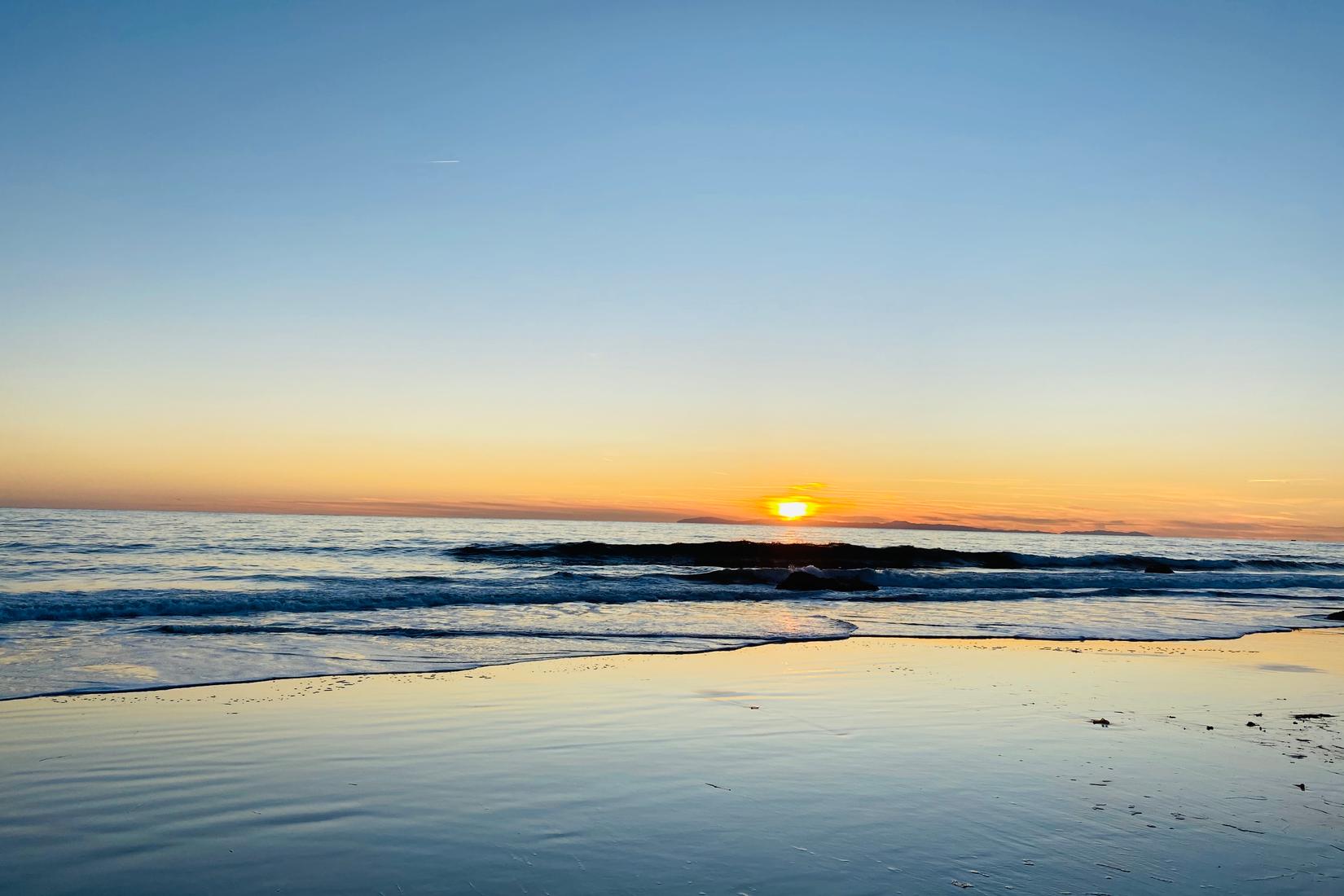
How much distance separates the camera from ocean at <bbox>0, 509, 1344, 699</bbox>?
12938mm

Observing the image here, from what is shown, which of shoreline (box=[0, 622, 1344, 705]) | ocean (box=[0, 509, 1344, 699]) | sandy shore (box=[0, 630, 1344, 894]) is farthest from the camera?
ocean (box=[0, 509, 1344, 699])

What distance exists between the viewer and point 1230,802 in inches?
243

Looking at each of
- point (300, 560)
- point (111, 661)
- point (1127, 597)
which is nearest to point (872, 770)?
point (111, 661)

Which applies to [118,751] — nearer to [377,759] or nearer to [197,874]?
[377,759]

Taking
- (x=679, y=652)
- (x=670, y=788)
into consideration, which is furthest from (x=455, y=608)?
(x=670, y=788)

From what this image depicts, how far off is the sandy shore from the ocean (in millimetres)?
2581

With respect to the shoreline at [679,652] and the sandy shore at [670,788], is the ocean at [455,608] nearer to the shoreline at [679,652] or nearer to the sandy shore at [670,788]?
the shoreline at [679,652]

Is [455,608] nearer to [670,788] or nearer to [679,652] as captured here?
[679,652]

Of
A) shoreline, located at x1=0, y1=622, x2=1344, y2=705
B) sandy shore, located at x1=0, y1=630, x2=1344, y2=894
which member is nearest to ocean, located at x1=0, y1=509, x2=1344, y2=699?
shoreline, located at x1=0, y1=622, x2=1344, y2=705

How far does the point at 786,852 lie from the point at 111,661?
11003 mm

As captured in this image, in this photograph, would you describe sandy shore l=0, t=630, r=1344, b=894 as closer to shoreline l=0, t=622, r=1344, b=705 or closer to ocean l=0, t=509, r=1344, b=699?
shoreline l=0, t=622, r=1344, b=705

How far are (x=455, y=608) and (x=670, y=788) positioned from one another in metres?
16.2

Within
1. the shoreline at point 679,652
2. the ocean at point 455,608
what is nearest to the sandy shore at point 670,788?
the shoreline at point 679,652

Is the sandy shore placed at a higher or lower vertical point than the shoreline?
higher
